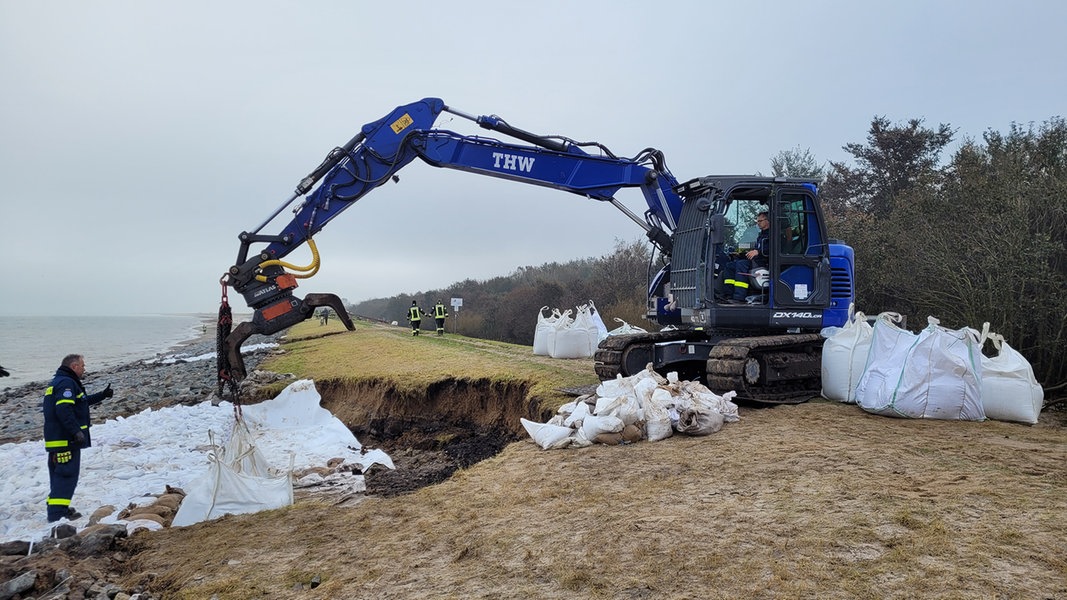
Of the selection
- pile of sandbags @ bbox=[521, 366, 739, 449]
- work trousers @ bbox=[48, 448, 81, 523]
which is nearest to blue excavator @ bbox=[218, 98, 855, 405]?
pile of sandbags @ bbox=[521, 366, 739, 449]

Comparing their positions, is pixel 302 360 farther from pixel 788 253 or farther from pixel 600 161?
pixel 788 253

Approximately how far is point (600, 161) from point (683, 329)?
8.78 feet

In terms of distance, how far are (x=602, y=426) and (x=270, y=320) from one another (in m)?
3.85

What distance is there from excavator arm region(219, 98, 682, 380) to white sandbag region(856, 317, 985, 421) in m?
3.54

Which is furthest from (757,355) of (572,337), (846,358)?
(572,337)

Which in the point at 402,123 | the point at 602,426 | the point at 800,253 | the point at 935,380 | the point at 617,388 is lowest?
the point at 602,426

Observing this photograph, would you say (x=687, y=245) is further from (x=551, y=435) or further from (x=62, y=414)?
(x=62, y=414)

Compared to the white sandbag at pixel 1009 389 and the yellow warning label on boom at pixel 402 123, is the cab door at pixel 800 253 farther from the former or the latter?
the yellow warning label on boom at pixel 402 123

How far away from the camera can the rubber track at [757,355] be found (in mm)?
8055

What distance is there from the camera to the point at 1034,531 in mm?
3826

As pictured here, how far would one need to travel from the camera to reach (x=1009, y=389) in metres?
7.43

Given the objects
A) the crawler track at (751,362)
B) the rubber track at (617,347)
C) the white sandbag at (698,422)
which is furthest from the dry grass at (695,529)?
the rubber track at (617,347)

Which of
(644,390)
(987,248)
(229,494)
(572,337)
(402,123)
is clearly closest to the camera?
(229,494)

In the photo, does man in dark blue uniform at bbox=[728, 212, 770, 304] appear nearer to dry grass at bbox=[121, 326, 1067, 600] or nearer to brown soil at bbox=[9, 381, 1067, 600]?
brown soil at bbox=[9, 381, 1067, 600]
